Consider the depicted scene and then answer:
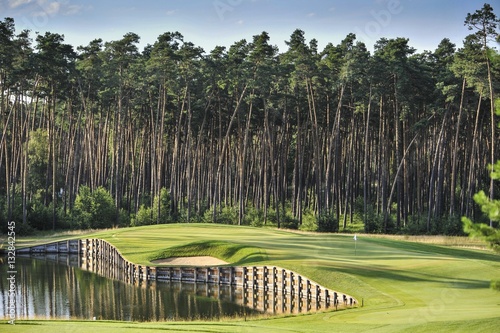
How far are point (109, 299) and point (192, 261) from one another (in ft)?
30.6

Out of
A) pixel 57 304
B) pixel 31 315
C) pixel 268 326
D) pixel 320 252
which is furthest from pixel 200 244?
pixel 268 326

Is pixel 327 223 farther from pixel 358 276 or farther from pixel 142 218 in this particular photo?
pixel 358 276

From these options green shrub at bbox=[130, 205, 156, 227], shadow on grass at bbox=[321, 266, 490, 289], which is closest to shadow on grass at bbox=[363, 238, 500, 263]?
shadow on grass at bbox=[321, 266, 490, 289]

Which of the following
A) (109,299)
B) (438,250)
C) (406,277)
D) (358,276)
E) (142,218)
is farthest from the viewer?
(142,218)

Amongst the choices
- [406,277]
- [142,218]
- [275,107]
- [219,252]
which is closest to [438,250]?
[406,277]

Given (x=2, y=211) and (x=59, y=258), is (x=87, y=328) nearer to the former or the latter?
(x=59, y=258)

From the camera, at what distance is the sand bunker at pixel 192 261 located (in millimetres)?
47222

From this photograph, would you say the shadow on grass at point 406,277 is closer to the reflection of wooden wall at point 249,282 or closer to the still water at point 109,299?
the reflection of wooden wall at point 249,282

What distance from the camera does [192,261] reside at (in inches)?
1889

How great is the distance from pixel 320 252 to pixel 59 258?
25268 millimetres

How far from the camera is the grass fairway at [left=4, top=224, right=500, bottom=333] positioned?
903 inches

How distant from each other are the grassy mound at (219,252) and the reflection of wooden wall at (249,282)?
1231mm

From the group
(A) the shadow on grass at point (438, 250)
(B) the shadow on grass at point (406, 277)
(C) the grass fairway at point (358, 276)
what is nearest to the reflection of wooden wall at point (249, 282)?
(C) the grass fairway at point (358, 276)

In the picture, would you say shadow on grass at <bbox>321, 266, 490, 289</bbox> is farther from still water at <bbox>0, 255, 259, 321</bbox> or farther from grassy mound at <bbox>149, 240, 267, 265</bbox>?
grassy mound at <bbox>149, 240, 267, 265</bbox>
